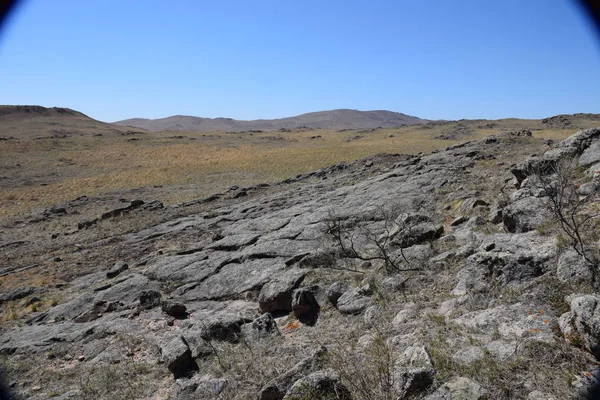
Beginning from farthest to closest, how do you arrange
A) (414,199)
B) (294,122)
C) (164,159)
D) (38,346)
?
(294,122)
(164,159)
(414,199)
(38,346)

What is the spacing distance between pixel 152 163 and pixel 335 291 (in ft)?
129

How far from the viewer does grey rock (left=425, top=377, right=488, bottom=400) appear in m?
3.26

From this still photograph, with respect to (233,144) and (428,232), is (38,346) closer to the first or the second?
(428,232)

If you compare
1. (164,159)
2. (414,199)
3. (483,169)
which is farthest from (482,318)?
(164,159)

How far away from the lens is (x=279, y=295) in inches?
280

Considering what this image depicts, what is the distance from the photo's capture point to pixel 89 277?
37.3 ft

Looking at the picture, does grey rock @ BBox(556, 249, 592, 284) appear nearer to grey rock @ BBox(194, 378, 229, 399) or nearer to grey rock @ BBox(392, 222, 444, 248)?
grey rock @ BBox(392, 222, 444, 248)

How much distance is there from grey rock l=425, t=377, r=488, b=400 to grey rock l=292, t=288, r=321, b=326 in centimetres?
302

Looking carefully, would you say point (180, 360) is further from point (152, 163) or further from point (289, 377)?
point (152, 163)

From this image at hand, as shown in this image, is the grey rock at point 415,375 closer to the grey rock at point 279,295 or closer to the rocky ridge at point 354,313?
the rocky ridge at point 354,313

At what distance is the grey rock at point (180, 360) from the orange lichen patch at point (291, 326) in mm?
1377

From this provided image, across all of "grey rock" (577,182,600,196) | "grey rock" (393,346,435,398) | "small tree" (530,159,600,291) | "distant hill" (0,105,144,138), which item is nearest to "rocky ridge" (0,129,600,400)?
"grey rock" (393,346,435,398)

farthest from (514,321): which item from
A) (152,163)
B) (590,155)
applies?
(152,163)

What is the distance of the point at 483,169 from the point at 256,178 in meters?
20.0
